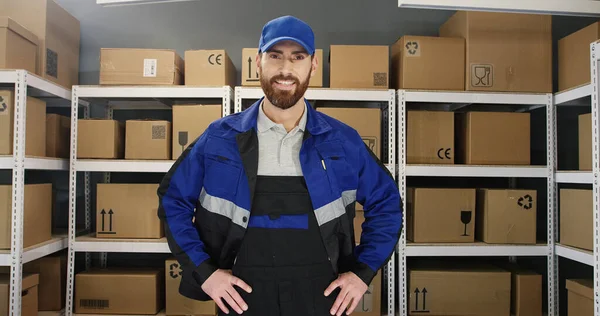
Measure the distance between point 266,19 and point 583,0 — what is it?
6.29 feet

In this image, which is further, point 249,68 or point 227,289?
point 249,68

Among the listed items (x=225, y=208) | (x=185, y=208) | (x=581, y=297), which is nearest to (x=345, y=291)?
(x=225, y=208)

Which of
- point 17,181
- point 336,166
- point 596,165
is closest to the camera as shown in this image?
point 336,166

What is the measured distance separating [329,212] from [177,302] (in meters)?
1.66

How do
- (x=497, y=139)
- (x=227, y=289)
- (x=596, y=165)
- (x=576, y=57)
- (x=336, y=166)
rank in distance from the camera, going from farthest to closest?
(x=497, y=139) < (x=576, y=57) < (x=596, y=165) < (x=336, y=166) < (x=227, y=289)

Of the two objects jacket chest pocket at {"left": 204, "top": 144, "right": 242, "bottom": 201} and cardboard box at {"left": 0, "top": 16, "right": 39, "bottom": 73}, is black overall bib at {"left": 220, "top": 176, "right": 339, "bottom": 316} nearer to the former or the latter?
jacket chest pocket at {"left": 204, "top": 144, "right": 242, "bottom": 201}

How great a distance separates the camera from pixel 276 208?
4.78 ft

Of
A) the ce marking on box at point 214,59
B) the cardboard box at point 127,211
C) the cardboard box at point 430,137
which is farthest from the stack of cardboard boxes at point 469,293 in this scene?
the ce marking on box at point 214,59

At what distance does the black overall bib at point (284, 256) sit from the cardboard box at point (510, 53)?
1739 millimetres

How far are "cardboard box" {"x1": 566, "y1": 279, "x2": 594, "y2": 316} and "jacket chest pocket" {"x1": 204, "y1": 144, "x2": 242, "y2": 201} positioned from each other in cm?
194

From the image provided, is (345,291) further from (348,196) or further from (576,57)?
(576,57)

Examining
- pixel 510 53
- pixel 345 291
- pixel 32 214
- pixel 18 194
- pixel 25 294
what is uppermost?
pixel 510 53

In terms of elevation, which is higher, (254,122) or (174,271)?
(254,122)

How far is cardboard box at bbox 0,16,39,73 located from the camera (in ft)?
7.98
